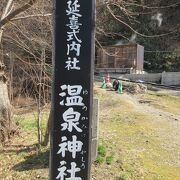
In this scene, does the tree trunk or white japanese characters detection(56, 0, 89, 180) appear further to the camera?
the tree trunk

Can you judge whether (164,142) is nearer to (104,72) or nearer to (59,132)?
(59,132)

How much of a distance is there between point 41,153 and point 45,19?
3.29m

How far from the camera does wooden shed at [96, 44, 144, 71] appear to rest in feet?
88.5

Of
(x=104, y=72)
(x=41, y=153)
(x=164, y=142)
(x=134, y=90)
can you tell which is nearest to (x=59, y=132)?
(x=41, y=153)

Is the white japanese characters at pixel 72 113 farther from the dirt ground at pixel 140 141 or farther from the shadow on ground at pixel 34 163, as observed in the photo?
the shadow on ground at pixel 34 163

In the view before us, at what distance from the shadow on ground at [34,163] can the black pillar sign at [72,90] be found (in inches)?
123

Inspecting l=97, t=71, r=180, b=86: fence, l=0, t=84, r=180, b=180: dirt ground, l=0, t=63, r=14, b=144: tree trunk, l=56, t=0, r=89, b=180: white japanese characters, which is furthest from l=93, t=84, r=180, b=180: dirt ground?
l=97, t=71, r=180, b=86: fence

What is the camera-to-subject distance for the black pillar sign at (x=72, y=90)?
3914 millimetres

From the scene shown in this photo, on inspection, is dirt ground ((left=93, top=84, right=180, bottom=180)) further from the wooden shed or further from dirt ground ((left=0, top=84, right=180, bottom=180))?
the wooden shed

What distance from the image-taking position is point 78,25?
3939 mm

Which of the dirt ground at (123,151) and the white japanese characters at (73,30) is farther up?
the white japanese characters at (73,30)

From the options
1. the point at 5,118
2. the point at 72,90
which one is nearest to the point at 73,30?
the point at 72,90

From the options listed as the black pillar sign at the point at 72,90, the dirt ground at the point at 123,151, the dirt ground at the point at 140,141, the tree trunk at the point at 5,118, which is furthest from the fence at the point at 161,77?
the black pillar sign at the point at 72,90

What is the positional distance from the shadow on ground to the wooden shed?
64.3 ft
